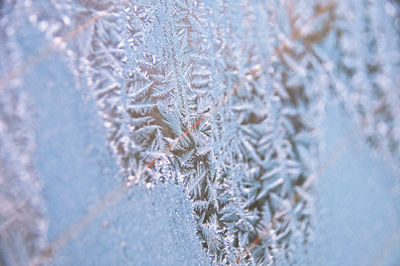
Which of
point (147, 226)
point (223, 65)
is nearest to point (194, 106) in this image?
point (223, 65)

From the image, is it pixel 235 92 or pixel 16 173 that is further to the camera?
pixel 235 92

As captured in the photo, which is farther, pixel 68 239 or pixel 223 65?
pixel 223 65

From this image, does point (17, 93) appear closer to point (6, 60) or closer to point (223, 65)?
A: point (6, 60)
